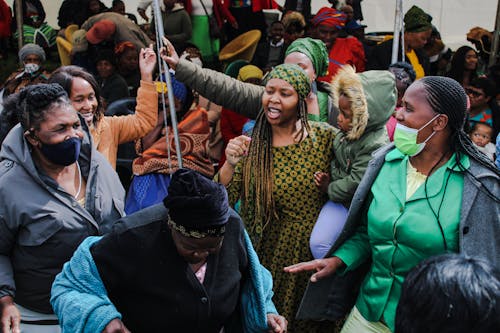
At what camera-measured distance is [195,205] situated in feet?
7.69

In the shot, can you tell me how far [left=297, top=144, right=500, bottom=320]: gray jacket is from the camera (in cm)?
290

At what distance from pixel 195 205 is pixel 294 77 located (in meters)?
1.75

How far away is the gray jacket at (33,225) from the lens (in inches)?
123

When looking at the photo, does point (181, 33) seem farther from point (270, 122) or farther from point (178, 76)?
point (270, 122)

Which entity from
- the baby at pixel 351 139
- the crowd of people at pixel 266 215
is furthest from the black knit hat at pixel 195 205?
the baby at pixel 351 139

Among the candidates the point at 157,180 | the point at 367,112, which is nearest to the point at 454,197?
the point at 367,112

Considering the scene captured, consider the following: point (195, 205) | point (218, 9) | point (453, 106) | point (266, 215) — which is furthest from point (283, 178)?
point (218, 9)

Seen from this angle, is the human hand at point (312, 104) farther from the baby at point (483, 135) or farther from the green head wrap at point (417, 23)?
the green head wrap at point (417, 23)

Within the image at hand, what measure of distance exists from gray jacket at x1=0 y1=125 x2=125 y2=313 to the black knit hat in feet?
3.19

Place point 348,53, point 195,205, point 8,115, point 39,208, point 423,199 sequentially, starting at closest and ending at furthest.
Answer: point 195,205 < point 423,199 < point 39,208 < point 8,115 < point 348,53

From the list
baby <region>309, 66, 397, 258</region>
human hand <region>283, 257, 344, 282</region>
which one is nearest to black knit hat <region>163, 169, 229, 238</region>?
human hand <region>283, 257, 344, 282</region>

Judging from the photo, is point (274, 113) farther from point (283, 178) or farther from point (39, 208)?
point (39, 208)

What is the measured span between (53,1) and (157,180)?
6.17m

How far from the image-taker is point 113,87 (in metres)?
7.24
